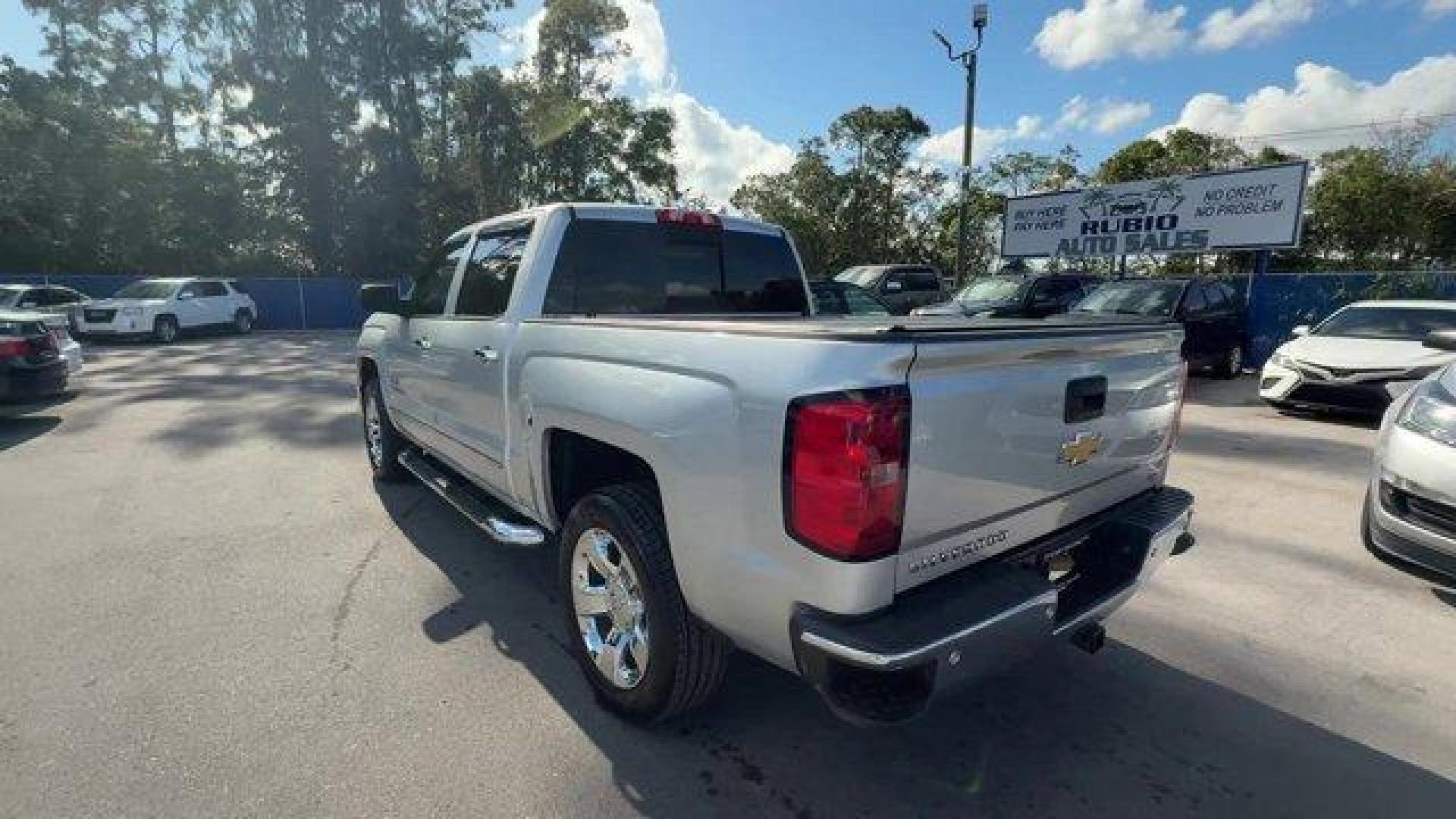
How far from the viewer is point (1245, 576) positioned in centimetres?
434

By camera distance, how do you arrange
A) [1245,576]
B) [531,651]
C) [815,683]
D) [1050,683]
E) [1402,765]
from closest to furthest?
[815,683] → [1402,765] → [1050,683] → [531,651] → [1245,576]

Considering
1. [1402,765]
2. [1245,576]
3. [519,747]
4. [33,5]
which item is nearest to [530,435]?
[519,747]

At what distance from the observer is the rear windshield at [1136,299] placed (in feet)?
37.6

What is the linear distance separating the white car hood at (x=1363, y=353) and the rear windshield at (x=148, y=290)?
23.7m

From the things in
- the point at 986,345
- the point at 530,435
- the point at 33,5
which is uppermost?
the point at 33,5

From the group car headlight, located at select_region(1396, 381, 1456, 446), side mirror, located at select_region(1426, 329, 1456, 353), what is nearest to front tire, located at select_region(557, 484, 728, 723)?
car headlight, located at select_region(1396, 381, 1456, 446)

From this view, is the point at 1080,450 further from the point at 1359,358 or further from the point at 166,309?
the point at 166,309

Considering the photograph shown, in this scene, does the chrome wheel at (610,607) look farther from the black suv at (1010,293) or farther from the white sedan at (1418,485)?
the black suv at (1010,293)

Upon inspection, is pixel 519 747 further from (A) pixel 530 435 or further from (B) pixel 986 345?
(B) pixel 986 345

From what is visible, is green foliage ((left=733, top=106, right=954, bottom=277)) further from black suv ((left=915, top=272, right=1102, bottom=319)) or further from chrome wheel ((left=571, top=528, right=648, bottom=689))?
chrome wheel ((left=571, top=528, right=648, bottom=689))

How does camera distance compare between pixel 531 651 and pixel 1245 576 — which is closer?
pixel 531 651

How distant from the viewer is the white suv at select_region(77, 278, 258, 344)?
18.0 meters

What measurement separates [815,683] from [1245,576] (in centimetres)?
358

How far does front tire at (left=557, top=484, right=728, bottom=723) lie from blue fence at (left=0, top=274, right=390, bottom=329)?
2688 centimetres
